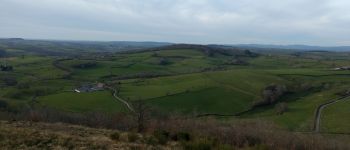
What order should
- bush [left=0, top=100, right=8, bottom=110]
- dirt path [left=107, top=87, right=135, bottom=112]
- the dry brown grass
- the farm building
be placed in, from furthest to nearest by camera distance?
the farm building → dirt path [left=107, top=87, right=135, bottom=112] → bush [left=0, top=100, right=8, bottom=110] → the dry brown grass

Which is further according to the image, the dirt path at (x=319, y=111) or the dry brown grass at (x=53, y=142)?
the dirt path at (x=319, y=111)

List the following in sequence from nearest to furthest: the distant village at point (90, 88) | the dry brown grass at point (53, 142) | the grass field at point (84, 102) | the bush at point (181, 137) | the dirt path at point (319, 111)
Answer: the dry brown grass at point (53, 142), the bush at point (181, 137), the dirt path at point (319, 111), the grass field at point (84, 102), the distant village at point (90, 88)

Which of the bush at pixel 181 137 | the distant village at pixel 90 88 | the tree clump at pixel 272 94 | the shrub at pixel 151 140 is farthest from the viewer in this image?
the distant village at pixel 90 88

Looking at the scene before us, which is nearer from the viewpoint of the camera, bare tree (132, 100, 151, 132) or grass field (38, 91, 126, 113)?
bare tree (132, 100, 151, 132)

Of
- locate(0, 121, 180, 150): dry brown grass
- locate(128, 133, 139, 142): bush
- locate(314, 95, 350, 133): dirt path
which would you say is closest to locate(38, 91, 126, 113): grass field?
locate(314, 95, 350, 133): dirt path

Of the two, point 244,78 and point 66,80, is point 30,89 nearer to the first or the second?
point 66,80

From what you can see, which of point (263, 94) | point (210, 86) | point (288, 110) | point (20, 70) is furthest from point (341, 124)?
point (20, 70)

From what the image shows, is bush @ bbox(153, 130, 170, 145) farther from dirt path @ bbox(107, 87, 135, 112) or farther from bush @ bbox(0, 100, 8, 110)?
bush @ bbox(0, 100, 8, 110)

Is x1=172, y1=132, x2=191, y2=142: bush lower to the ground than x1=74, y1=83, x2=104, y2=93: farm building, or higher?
higher

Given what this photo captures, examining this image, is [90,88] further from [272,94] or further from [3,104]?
[272,94]

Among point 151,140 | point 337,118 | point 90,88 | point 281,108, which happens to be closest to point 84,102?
point 90,88

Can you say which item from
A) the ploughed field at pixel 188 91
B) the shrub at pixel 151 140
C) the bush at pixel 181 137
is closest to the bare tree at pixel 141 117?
the bush at pixel 181 137

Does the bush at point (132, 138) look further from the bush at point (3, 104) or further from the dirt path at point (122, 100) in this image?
the bush at point (3, 104)
